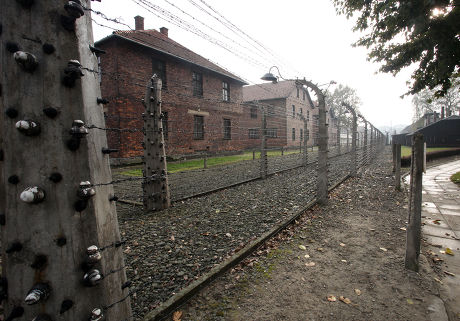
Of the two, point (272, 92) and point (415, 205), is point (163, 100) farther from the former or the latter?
point (272, 92)

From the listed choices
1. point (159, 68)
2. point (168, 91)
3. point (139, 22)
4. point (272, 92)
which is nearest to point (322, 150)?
point (168, 91)

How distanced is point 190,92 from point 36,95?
17.7m

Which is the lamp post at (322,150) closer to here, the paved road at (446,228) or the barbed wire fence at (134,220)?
the barbed wire fence at (134,220)

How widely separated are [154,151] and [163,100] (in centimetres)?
1131

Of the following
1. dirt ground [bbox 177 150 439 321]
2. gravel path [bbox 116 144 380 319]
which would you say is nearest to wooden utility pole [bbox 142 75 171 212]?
gravel path [bbox 116 144 380 319]

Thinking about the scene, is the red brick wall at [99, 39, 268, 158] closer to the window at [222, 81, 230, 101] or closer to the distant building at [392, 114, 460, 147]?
the window at [222, 81, 230, 101]

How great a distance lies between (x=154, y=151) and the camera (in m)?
4.84

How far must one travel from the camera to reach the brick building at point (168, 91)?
514 inches

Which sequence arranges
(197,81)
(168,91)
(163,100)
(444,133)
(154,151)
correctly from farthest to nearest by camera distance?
(444,133)
(197,81)
(163,100)
(168,91)
(154,151)

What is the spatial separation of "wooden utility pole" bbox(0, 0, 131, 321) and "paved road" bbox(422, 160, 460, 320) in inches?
125

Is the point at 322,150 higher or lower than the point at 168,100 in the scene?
lower

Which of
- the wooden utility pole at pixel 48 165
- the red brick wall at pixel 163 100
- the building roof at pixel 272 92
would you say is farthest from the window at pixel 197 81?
the wooden utility pole at pixel 48 165

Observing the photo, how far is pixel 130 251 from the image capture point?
10.9ft

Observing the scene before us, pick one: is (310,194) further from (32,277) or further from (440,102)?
(440,102)
